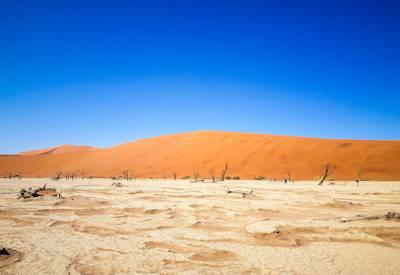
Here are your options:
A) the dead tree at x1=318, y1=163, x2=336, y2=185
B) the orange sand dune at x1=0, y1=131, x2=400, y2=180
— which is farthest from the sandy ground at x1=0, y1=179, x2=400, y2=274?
the orange sand dune at x1=0, y1=131, x2=400, y2=180

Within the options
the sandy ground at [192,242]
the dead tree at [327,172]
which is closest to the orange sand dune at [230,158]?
the dead tree at [327,172]

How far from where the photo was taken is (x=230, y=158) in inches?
1446

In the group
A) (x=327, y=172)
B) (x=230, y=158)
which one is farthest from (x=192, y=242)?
(x=230, y=158)

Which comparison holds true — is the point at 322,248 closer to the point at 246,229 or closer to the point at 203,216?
the point at 246,229

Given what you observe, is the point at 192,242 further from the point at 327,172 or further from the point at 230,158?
the point at 230,158

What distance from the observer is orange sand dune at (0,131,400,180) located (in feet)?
94.6

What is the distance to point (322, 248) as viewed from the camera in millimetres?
4898

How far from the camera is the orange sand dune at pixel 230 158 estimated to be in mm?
28828

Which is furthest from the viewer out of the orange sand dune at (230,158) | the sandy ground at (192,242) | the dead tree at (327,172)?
the orange sand dune at (230,158)

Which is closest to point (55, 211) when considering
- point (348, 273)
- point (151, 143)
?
point (348, 273)

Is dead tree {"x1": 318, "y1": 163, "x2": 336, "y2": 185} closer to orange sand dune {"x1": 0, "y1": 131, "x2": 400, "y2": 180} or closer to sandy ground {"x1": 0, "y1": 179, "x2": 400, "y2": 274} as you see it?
orange sand dune {"x1": 0, "y1": 131, "x2": 400, "y2": 180}

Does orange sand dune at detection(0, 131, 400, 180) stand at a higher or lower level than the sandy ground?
higher

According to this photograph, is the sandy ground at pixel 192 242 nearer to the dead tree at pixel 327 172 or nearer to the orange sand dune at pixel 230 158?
the dead tree at pixel 327 172

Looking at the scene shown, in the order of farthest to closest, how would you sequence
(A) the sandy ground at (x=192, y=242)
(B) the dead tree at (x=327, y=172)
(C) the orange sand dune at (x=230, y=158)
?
1. (C) the orange sand dune at (x=230, y=158)
2. (B) the dead tree at (x=327, y=172)
3. (A) the sandy ground at (x=192, y=242)
